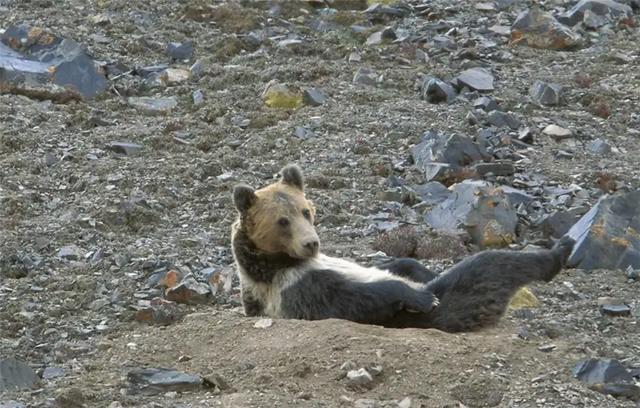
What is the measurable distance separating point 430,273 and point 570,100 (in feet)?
23.3

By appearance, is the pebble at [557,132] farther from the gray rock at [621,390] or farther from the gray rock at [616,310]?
the gray rock at [621,390]

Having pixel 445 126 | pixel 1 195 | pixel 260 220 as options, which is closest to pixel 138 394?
pixel 260 220

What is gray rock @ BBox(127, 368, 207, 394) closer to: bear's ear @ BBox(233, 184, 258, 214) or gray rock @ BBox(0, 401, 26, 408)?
gray rock @ BBox(0, 401, 26, 408)

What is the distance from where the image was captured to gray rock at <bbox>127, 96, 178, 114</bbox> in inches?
680

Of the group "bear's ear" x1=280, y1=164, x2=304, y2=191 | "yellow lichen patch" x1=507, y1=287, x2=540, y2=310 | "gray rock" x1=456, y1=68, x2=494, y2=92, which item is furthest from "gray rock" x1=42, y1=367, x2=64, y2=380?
"gray rock" x1=456, y1=68, x2=494, y2=92

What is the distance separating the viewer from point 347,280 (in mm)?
10133

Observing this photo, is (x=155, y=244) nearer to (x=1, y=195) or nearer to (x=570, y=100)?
(x=1, y=195)

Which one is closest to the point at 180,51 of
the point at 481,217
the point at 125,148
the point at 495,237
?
the point at 125,148

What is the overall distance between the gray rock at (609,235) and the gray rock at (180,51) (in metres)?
8.16

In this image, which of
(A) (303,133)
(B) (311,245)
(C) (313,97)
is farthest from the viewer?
(C) (313,97)

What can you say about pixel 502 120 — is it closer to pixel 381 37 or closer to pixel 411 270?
pixel 381 37

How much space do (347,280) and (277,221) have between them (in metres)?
0.77

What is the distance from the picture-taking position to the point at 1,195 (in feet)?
46.7

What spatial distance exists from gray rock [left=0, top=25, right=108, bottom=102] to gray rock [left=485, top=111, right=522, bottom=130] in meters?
5.10
